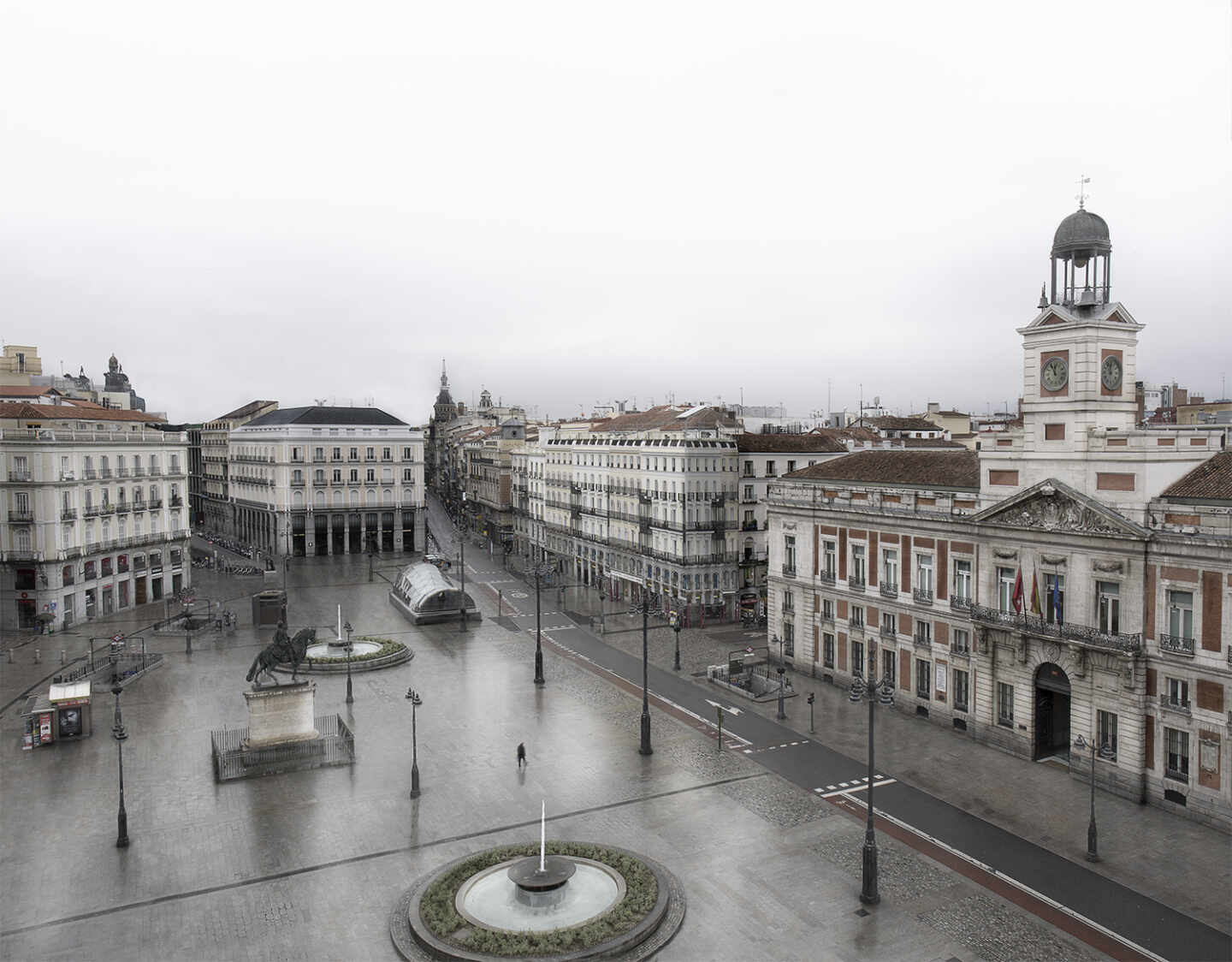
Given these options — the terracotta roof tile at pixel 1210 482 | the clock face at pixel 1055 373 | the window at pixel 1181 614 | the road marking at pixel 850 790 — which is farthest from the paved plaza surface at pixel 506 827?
the clock face at pixel 1055 373

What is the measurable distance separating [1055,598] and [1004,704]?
5.56 m

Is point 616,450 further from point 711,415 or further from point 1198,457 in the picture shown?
point 1198,457

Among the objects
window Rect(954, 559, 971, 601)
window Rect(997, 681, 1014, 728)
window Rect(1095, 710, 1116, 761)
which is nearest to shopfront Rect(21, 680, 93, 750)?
window Rect(954, 559, 971, 601)

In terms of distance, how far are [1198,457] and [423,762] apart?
3293 cm

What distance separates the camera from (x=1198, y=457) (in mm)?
35906

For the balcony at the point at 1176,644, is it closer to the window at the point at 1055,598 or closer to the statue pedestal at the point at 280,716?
the window at the point at 1055,598

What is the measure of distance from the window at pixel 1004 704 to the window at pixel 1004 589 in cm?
332

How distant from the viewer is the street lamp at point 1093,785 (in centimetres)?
2967

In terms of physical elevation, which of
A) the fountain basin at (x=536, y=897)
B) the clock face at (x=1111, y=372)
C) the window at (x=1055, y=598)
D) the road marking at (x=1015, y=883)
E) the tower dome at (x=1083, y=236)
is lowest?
the road marking at (x=1015, y=883)

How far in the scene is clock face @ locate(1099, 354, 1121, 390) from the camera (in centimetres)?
3838

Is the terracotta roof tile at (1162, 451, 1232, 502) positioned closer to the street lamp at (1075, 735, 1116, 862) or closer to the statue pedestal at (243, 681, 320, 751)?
the street lamp at (1075, 735, 1116, 862)

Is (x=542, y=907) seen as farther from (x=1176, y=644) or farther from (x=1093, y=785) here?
(x=1176, y=644)

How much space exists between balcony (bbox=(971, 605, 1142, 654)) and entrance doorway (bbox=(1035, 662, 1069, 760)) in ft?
5.19

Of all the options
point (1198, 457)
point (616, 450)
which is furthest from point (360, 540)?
point (1198, 457)
